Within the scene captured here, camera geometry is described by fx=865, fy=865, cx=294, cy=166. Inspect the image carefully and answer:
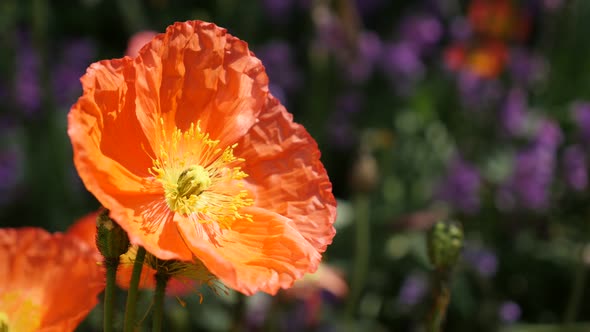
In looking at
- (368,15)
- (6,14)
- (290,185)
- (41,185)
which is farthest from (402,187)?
(290,185)

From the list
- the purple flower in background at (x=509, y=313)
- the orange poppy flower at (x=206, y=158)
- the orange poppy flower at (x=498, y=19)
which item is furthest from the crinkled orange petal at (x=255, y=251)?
the orange poppy flower at (x=498, y=19)

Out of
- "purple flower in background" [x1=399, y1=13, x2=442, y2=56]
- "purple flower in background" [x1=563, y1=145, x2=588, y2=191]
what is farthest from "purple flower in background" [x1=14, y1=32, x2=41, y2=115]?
"purple flower in background" [x1=563, y1=145, x2=588, y2=191]

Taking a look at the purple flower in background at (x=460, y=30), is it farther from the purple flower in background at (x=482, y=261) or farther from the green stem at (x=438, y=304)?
the green stem at (x=438, y=304)

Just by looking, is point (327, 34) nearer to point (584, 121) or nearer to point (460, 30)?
point (460, 30)

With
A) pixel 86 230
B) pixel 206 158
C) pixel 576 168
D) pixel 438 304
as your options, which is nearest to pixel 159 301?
pixel 206 158

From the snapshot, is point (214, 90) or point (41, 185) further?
point (41, 185)

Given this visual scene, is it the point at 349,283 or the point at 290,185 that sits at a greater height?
the point at 290,185

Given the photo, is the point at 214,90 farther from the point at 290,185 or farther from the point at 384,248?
the point at 384,248

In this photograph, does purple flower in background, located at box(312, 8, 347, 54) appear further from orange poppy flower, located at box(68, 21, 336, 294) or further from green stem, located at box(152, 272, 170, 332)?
green stem, located at box(152, 272, 170, 332)
